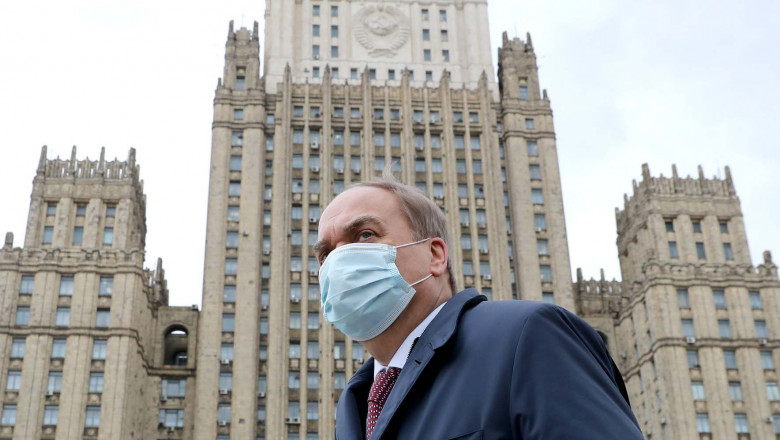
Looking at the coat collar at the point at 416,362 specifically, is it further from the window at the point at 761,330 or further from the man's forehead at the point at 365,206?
the window at the point at 761,330

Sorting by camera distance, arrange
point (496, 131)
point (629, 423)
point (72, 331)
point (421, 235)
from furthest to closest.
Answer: point (496, 131) < point (72, 331) < point (421, 235) < point (629, 423)

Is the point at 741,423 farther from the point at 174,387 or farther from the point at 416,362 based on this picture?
the point at 416,362

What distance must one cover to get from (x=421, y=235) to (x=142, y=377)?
2783 inches

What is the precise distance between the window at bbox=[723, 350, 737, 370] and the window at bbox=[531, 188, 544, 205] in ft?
62.4

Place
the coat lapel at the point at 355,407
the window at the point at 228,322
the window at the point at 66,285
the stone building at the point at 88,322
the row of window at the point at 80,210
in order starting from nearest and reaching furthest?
the coat lapel at the point at 355,407 → the stone building at the point at 88,322 → the window at the point at 66,285 → the window at the point at 228,322 → the row of window at the point at 80,210

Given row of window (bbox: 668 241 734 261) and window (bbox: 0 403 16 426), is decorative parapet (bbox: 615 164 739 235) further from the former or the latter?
window (bbox: 0 403 16 426)

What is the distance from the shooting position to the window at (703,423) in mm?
68750

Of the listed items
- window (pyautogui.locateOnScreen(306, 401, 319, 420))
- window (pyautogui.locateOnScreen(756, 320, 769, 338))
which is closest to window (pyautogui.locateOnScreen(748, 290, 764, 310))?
window (pyautogui.locateOnScreen(756, 320, 769, 338))

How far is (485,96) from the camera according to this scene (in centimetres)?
8306

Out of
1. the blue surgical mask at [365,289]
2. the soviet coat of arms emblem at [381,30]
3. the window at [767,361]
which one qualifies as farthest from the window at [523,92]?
the blue surgical mask at [365,289]

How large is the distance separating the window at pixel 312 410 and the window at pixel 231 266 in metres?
12.1

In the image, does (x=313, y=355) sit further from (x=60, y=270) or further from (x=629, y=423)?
(x=629, y=423)

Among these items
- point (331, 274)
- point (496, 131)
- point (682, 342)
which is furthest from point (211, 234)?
point (331, 274)

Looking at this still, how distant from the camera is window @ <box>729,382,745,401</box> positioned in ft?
230
